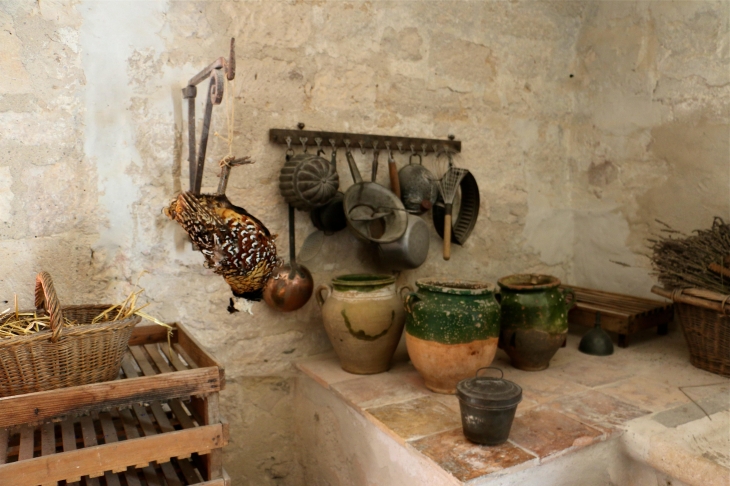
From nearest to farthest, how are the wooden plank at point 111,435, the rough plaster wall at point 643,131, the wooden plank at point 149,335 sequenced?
1. the wooden plank at point 111,435
2. the wooden plank at point 149,335
3. the rough plaster wall at point 643,131

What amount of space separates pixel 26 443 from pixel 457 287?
1220 mm

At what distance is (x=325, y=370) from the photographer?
183 centimetres

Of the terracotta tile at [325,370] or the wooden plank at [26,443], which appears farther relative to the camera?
the terracotta tile at [325,370]

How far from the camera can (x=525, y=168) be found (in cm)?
238

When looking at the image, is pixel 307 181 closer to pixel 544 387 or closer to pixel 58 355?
pixel 58 355

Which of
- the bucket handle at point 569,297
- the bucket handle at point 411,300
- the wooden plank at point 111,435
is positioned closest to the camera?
the wooden plank at point 111,435

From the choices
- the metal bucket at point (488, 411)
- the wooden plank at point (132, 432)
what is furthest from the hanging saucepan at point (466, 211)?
the wooden plank at point (132, 432)

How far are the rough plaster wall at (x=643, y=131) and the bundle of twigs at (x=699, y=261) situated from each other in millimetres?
299

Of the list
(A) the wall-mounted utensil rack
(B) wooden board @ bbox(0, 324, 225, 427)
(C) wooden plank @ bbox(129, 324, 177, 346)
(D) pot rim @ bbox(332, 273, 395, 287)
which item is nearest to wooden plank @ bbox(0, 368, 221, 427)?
(B) wooden board @ bbox(0, 324, 225, 427)

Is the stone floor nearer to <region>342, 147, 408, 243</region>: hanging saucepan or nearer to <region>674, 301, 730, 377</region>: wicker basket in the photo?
<region>674, 301, 730, 377</region>: wicker basket

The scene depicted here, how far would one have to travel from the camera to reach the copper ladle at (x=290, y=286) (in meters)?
1.78

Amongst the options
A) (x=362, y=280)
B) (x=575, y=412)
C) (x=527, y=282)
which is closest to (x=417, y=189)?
(x=362, y=280)

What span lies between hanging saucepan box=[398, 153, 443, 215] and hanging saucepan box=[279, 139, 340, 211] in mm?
322

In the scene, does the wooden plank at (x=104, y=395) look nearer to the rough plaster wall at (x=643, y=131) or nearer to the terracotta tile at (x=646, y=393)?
the terracotta tile at (x=646, y=393)
